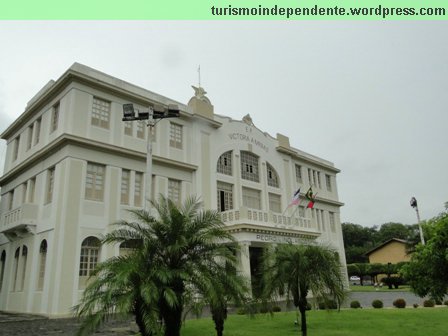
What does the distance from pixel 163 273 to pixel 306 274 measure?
5325mm

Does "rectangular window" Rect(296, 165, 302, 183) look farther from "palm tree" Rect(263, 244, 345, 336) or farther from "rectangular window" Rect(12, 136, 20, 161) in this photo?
"palm tree" Rect(263, 244, 345, 336)

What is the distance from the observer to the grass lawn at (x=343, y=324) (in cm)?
1333

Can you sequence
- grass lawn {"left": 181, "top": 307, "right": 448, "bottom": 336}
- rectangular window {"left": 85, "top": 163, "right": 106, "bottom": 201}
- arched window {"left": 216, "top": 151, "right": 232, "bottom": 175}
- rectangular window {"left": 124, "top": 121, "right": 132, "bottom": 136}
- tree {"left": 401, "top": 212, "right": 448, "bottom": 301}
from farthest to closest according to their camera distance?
arched window {"left": 216, "top": 151, "right": 232, "bottom": 175} < rectangular window {"left": 124, "top": 121, "right": 132, "bottom": 136} < rectangular window {"left": 85, "top": 163, "right": 106, "bottom": 201} < grass lawn {"left": 181, "top": 307, "right": 448, "bottom": 336} < tree {"left": 401, "top": 212, "right": 448, "bottom": 301}

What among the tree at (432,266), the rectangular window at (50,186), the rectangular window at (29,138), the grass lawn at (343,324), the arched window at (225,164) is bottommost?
the grass lawn at (343,324)

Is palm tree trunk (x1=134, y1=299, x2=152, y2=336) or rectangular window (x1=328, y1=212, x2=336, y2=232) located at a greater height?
rectangular window (x1=328, y1=212, x2=336, y2=232)

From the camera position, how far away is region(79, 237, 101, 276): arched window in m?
20.2

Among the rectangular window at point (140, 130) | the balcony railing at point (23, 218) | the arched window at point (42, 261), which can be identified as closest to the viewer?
the arched window at point (42, 261)

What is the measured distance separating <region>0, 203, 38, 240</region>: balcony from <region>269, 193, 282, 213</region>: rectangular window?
55.6ft

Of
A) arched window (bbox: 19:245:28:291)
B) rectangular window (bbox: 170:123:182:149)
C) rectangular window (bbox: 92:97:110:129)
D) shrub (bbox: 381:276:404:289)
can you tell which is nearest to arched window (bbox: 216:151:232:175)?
rectangular window (bbox: 170:123:182:149)

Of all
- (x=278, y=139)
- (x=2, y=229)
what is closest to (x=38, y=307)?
(x=2, y=229)

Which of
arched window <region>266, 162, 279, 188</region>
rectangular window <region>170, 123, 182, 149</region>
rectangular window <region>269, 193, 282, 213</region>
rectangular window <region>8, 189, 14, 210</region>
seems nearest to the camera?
rectangular window <region>170, 123, 182, 149</region>

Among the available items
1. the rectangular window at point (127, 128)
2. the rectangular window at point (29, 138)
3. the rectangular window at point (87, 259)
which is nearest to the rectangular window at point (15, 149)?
the rectangular window at point (29, 138)

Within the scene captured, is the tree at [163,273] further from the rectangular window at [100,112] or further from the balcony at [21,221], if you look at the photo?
the balcony at [21,221]

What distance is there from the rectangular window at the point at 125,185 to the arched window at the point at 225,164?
7124mm
